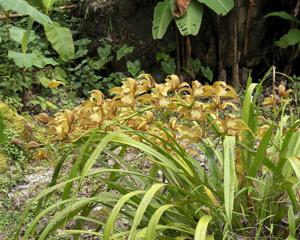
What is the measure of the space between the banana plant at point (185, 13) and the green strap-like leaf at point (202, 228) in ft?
12.7

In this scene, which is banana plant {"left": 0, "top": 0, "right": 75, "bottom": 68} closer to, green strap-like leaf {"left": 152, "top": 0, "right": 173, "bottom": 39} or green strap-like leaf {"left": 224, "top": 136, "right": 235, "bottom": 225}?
green strap-like leaf {"left": 152, "top": 0, "right": 173, "bottom": 39}

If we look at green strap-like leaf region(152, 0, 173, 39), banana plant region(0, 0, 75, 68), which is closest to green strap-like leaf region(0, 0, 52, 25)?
banana plant region(0, 0, 75, 68)

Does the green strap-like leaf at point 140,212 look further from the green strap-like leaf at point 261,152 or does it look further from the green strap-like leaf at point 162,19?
the green strap-like leaf at point 162,19

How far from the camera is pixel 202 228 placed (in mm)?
2311

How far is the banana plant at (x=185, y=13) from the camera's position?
6.12 meters

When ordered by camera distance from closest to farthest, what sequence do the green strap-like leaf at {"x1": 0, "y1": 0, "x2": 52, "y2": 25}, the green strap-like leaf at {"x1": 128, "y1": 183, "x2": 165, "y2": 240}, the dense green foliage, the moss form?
1. the green strap-like leaf at {"x1": 128, "y1": 183, "x2": 165, "y2": 240}
2. the dense green foliage
3. the green strap-like leaf at {"x1": 0, "y1": 0, "x2": 52, "y2": 25}
4. the moss

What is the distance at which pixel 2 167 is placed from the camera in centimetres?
459

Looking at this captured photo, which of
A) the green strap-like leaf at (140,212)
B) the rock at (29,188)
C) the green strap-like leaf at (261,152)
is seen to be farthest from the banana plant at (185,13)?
the green strap-like leaf at (140,212)

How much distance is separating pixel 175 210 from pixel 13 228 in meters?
1.50

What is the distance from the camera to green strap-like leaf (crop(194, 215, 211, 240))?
2.27 m

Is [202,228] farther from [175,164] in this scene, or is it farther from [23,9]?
[23,9]

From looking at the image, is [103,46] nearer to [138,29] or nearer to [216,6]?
[138,29]

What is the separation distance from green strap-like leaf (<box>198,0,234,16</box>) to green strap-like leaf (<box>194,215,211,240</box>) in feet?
13.2

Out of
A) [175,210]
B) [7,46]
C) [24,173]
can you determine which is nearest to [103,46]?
[7,46]
